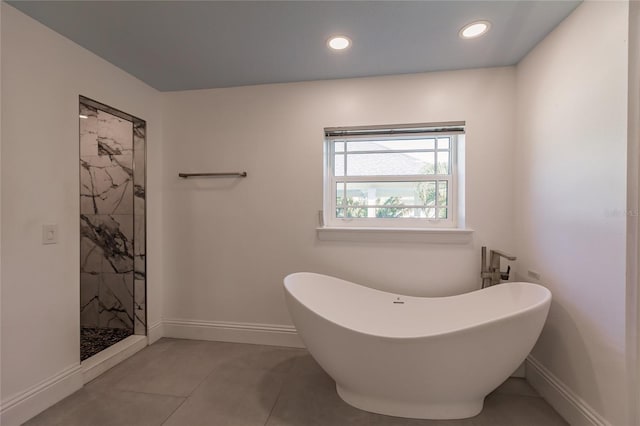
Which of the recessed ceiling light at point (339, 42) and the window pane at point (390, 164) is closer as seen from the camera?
the recessed ceiling light at point (339, 42)

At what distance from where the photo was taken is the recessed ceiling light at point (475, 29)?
1.59 meters

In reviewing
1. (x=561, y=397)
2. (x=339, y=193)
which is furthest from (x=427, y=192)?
(x=561, y=397)

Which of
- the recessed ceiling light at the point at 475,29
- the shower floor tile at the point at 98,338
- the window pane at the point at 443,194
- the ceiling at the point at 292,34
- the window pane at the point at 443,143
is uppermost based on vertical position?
the recessed ceiling light at the point at 475,29

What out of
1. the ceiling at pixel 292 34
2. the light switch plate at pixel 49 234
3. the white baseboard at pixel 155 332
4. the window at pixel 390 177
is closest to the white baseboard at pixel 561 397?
the window at pixel 390 177

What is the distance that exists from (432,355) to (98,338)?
2652 mm

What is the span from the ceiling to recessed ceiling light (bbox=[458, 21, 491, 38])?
0.14 feet

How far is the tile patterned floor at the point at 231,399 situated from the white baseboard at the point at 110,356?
0.16 ft

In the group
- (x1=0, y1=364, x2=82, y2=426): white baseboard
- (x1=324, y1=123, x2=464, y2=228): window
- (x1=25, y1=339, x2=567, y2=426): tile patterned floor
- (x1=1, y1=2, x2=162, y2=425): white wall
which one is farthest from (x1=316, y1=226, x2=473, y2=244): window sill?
(x1=0, y1=364, x2=82, y2=426): white baseboard

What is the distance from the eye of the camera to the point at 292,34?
5.46 feet

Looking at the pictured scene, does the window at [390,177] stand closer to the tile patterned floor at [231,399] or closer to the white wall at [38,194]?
the tile patterned floor at [231,399]

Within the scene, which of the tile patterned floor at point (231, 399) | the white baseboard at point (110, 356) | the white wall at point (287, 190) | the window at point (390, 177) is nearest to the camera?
the tile patterned floor at point (231, 399)

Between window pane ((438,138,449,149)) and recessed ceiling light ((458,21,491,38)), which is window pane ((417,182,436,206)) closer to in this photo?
window pane ((438,138,449,149))

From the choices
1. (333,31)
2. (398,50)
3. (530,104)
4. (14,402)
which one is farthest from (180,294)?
(530,104)

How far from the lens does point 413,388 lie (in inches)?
56.3
